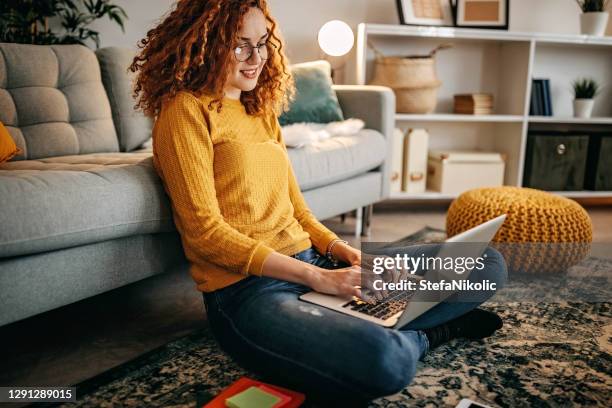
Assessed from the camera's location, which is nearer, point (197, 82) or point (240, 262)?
point (240, 262)

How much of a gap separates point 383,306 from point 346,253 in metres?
0.24

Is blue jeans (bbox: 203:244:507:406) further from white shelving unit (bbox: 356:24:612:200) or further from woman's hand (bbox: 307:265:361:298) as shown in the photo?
white shelving unit (bbox: 356:24:612:200)

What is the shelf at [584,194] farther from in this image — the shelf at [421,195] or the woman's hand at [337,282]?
the woman's hand at [337,282]

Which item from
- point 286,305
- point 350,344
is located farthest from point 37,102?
point 350,344

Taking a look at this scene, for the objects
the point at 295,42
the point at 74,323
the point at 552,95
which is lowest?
the point at 74,323

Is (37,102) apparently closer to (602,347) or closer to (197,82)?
(197,82)

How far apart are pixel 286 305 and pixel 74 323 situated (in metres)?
0.81

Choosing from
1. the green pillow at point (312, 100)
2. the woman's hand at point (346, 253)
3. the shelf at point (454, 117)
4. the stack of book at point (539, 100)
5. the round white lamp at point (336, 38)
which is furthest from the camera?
the stack of book at point (539, 100)

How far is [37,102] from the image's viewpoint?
74.5 inches

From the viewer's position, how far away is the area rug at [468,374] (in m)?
1.14

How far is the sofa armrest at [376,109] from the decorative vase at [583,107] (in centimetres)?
135

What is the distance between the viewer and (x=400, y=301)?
1.12 metres

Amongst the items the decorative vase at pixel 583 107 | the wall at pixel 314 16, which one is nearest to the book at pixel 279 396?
the wall at pixel 314 16

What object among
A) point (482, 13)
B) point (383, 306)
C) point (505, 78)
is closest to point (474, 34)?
point (482, 13)
